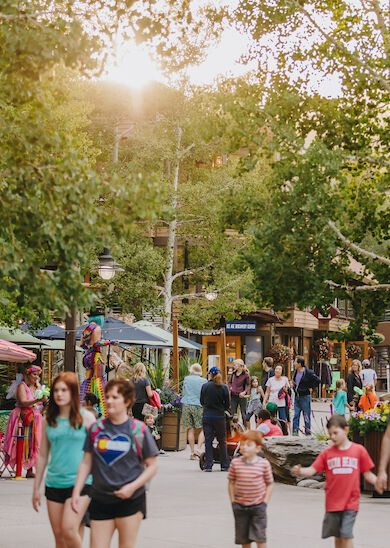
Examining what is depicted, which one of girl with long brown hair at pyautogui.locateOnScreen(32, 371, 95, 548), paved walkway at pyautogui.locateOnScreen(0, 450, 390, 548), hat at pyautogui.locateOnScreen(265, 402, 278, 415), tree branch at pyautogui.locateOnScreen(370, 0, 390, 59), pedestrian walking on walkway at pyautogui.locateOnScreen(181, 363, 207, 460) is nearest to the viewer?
girl with long brown hair at pyautogui.locateOnScreen(32, 371, 95, 548)

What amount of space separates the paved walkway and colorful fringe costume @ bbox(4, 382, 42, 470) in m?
0.45

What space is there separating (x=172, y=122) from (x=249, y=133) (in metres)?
25.2

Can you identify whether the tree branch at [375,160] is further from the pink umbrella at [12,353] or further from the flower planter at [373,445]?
the pink umbrella at [12,353]

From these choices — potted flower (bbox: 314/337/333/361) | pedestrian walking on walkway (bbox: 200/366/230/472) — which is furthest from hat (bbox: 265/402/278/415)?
potted flower (bbox: 314/337/333/361)

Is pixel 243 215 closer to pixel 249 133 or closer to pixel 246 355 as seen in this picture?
pixel 249 133

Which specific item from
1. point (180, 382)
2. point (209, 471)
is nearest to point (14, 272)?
point (209, 471)

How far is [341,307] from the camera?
61.1 m

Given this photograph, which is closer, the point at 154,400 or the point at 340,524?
the point at 340,524

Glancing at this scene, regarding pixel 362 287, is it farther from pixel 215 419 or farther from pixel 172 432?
pixel 172 432

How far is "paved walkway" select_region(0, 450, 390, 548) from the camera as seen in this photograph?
935cm

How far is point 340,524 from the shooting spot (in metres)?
7.22

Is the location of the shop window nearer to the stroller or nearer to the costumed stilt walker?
the stroller

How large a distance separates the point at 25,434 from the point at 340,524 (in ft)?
30.2

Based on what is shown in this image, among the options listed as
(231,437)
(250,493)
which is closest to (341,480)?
(250,493)
